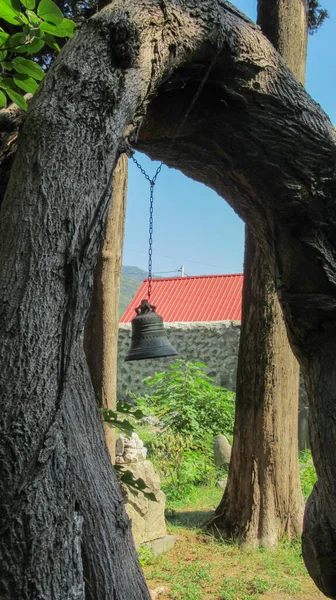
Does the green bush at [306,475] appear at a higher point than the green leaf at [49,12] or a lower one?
lower

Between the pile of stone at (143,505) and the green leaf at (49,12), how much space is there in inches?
157

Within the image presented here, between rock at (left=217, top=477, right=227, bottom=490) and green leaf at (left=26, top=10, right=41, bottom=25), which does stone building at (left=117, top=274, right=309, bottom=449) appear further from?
green leaf at (left=26, top=10, right=41, bottom=25)

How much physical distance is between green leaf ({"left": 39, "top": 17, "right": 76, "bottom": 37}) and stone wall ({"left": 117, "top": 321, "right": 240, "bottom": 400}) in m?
9.47

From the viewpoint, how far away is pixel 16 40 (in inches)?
58.8

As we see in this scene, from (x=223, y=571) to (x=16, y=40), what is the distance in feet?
14.2

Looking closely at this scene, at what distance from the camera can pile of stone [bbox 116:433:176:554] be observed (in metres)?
5.05

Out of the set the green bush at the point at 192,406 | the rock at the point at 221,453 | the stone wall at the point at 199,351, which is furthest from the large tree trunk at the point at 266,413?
the stone wall at the point at 199,351

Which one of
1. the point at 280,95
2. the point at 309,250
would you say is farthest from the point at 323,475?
the point at 280,95

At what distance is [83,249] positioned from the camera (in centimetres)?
117

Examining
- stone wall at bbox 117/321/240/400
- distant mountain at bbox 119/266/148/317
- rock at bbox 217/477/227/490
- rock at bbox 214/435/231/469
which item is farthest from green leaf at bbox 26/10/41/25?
stone wall at bbox 117/321/240/400

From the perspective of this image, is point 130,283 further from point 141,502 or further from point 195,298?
point 141,502

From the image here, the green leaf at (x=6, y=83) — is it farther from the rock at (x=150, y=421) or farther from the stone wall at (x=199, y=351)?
the stone wall at (x=199, y=351)

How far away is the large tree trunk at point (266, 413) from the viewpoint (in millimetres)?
5266

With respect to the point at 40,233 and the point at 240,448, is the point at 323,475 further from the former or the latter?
the point at 240,448
